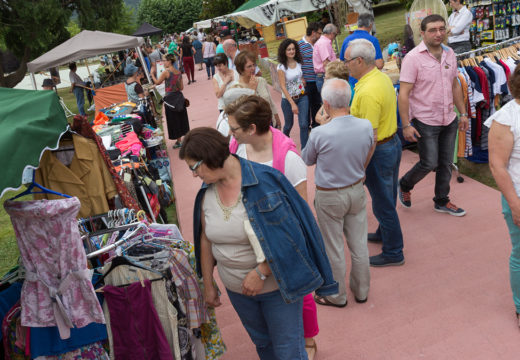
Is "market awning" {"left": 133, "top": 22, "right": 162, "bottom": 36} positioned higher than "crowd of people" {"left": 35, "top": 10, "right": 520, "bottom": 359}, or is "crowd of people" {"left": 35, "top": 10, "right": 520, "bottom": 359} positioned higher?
"market awning" {"left": 133, "top": 22, "right": 162, "bottom": 36}

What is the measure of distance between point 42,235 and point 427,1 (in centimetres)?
940

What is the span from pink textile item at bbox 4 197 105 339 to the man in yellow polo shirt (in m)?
2.37

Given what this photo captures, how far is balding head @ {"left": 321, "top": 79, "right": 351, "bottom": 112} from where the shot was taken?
322 centimetres

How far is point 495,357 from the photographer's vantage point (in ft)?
9.86

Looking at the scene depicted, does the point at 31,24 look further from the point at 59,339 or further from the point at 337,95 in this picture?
the point at 59,339

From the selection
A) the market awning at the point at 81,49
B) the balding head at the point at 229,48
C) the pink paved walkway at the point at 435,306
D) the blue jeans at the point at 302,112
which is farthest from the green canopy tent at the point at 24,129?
the market awning at the point at 81,49

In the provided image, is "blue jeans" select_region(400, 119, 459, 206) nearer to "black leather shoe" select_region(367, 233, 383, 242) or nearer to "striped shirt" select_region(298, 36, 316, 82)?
"black leather shoe" select_region(367, 233, 383, 242)

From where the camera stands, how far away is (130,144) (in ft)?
19.8

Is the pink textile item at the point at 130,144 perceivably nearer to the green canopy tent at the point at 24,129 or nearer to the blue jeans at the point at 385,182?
the green canopy tent at the point at 24,129

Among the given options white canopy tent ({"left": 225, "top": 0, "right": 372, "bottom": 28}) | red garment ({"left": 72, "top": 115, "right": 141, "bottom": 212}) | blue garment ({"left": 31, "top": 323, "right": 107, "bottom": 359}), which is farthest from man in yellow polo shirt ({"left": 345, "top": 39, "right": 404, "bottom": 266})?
white canopy tent ({"left": 225, "top": 0, "right": 372, "bottom": 28})

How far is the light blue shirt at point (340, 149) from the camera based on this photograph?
323 centimetres

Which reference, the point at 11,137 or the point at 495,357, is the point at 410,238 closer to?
the point at 495,357

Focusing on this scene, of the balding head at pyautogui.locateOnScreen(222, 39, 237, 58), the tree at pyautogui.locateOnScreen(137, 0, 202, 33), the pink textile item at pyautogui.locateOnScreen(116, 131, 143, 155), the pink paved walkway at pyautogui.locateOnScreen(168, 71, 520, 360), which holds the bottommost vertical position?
the pink paved walkway at pyautogui.locateOnScreen(168, 71, 520, 360)

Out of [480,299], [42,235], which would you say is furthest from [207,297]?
[480,299]
